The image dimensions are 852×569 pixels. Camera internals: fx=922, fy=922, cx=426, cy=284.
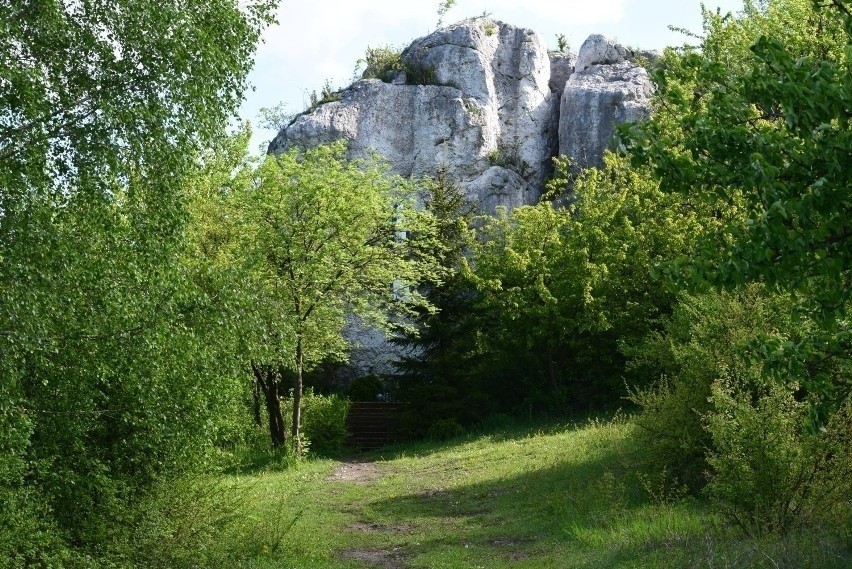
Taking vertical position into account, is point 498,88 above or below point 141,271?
above

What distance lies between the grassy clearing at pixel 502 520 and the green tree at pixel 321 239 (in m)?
4.71

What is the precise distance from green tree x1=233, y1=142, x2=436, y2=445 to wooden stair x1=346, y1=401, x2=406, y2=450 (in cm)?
646

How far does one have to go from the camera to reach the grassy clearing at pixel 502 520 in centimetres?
1116

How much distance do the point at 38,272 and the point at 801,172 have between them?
775 cm

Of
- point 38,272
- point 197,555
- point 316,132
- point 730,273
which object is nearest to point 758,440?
point 730,273

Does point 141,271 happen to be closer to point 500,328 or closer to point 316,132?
point 500,328

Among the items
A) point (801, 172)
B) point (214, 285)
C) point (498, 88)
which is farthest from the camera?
point (498, 88)

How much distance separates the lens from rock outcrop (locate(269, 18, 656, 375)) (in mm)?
47688

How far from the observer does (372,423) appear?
35.2m

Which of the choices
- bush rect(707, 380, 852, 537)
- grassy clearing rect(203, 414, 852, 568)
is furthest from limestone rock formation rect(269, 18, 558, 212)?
bush rect(707, 380, 852, 537)

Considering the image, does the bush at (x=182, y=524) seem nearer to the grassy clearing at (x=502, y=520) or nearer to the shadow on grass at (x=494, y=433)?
the grassy clearing at (x=502, y=520)

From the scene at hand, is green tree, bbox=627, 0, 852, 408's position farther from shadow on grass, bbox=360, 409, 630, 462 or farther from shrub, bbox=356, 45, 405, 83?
shrub, bbox=356, 45, 405, 83

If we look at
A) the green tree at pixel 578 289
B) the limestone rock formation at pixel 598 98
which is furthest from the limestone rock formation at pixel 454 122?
the green tree at pixel 578 289

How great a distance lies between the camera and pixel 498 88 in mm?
51094
